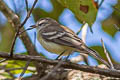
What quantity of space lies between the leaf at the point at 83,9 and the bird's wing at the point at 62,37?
0.62m

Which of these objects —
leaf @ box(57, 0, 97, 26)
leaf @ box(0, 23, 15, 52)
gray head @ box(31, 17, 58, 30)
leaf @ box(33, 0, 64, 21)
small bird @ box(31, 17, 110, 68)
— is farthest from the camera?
leaf @ box(33, 0, 64, 21)

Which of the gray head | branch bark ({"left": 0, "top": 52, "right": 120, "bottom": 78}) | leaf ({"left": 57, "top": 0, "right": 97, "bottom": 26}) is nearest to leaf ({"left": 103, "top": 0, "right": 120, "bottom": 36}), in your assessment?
the gray head

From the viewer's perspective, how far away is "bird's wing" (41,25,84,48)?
4042 mm

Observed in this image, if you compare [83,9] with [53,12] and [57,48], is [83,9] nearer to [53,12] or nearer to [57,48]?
[57,48]

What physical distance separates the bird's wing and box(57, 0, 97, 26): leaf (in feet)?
2.03

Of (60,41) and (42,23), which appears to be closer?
(60,41)

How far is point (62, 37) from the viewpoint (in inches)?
168

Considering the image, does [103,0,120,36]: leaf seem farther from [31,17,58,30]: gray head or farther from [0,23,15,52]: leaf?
[0,23,15,52]: leaf

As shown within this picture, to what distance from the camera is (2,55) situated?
296cm

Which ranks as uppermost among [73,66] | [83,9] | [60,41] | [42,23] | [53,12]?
[83,9]

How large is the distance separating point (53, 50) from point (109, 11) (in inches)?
91.9

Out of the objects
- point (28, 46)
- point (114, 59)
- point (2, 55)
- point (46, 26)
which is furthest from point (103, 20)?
point (2, 55)

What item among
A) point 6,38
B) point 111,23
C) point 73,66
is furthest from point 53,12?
point 73,66

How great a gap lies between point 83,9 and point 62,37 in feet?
3.38
